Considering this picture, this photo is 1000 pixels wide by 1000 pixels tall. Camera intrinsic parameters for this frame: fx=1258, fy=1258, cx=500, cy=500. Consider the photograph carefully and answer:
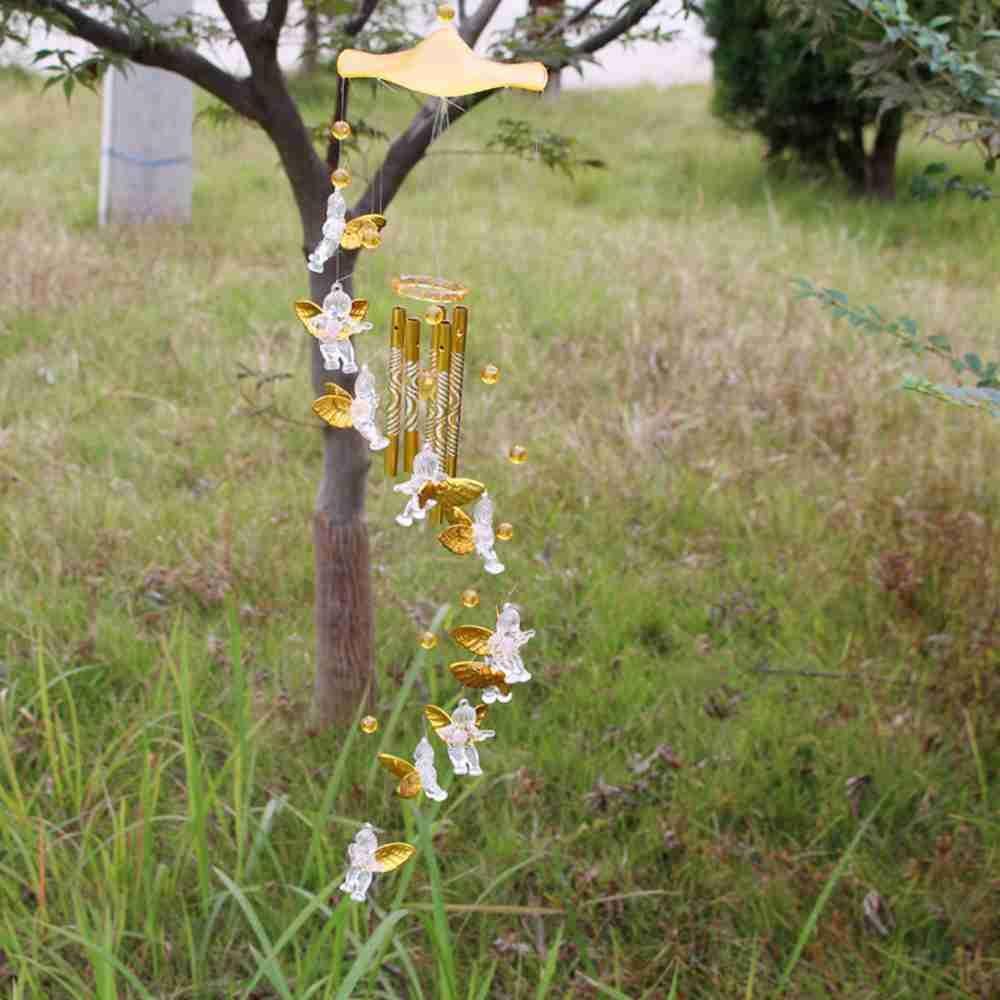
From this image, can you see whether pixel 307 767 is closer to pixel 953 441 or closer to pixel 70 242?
pixel 953 441

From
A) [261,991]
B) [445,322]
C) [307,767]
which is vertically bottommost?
[261,991]

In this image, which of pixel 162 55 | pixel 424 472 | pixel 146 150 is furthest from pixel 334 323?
pixel 146 150

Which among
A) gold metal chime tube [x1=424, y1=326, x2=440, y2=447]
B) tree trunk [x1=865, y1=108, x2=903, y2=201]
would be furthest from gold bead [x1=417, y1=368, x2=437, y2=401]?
tree trunk [x1=865, y1=108, x2=903, y2=201]

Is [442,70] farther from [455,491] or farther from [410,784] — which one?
[410,784]

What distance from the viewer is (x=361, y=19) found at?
269 cm

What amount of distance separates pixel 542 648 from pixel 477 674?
182 centimetres

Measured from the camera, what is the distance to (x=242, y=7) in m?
2.44

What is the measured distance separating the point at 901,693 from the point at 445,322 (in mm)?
2071

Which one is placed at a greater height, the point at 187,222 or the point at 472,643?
the point at 187,222

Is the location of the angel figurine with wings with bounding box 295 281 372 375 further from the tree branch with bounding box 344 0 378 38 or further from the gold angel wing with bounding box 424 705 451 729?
the tree branch with bounding box 344 0 378 38

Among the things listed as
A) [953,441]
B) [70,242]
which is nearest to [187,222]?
[70,242]

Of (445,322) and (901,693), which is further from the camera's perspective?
(901,693)

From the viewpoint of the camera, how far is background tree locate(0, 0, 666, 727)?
7.55 ft

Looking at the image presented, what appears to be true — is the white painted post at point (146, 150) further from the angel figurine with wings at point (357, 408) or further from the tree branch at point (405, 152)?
the angel figurine with wings at point (357, 408)
